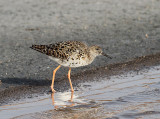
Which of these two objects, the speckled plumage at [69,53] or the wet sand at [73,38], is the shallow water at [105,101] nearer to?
the wet sand at [73,38]

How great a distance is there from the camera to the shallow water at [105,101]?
7.25 metres

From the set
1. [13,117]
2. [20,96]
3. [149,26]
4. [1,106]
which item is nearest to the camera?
[13,117]

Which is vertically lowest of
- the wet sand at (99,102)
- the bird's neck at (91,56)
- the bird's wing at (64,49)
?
the wet sand at (99,102)

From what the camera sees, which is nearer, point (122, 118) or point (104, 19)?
point (122, 118)

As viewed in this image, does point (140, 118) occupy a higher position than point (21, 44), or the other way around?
point (21, 44)

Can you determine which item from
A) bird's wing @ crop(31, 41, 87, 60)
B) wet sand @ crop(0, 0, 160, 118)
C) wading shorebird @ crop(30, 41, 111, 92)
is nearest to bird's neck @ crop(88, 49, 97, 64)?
wading shorebird @ crop(30, 41, 111, 92)

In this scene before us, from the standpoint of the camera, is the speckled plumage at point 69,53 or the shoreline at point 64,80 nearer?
the shoreline at point 64,80

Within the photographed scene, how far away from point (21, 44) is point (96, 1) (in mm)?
6327

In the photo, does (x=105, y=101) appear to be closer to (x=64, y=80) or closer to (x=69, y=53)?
(x=69, y=53)

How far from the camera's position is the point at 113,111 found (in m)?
7.38

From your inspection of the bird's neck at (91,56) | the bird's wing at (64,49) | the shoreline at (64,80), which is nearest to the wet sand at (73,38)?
the shoreline at (64,80)

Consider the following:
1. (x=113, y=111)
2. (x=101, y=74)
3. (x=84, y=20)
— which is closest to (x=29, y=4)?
(x=84, y=20)

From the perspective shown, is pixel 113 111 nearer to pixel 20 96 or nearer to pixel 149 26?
pixel 20 96

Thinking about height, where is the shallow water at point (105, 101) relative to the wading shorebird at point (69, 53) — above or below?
below
